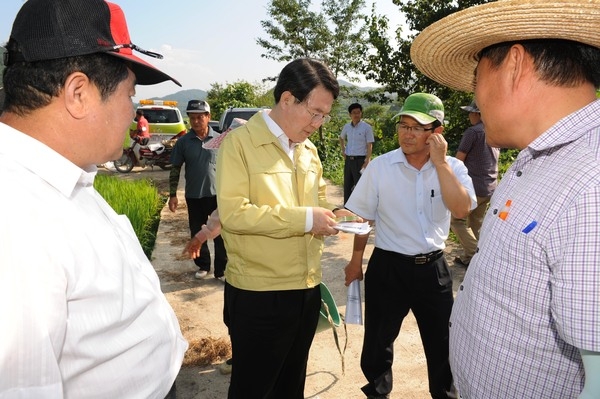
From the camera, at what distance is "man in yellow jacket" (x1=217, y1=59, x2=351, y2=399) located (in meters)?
1.94

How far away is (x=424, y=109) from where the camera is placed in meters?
2.42

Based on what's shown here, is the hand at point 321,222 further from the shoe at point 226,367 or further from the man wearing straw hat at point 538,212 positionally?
the shoe at point 226,367

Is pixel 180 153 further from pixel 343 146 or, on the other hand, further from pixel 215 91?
pixel 215 91

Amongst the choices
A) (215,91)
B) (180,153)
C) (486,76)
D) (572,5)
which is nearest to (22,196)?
(486,76)

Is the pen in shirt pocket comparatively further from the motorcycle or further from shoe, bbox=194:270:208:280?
the motorcycle

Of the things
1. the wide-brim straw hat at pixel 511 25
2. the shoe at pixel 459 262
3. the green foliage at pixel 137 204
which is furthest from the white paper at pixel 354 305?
the green foliage at pixel 137 204

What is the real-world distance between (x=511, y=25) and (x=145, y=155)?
40.2ft

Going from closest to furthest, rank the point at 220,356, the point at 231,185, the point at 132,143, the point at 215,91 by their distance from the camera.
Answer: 1. the point at 231,185
2. the point at 220,356
3. the point at 132,143
4. the point at 215,91

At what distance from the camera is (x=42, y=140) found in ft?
3.20

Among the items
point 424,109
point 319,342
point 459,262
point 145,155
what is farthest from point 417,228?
point 145,155

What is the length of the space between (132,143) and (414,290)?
11.8m

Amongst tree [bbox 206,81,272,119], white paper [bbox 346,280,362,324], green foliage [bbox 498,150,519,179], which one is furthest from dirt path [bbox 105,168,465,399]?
tree [bbox 206,81,272,119]

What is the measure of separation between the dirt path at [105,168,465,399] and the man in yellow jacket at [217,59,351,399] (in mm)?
906

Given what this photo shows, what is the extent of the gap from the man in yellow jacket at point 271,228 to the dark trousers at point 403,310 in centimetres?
62
